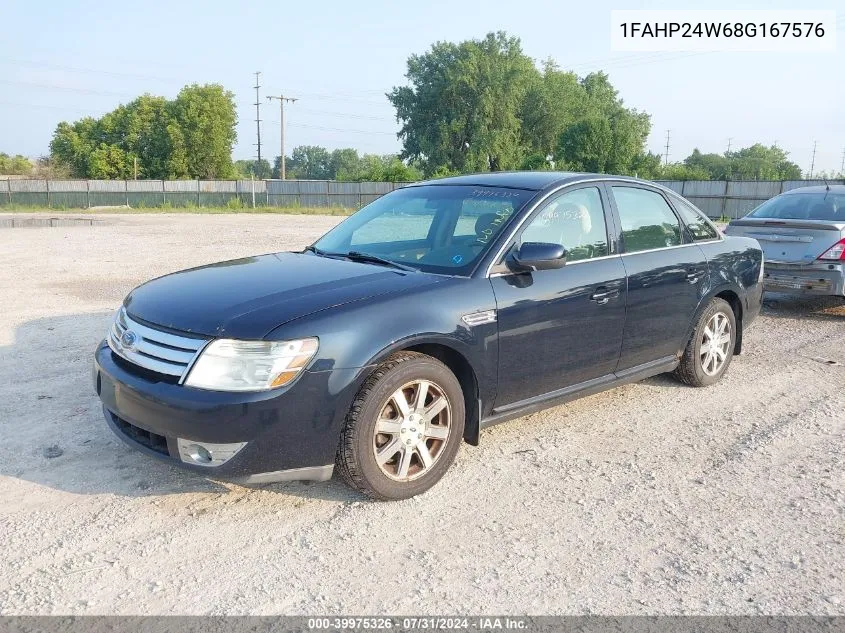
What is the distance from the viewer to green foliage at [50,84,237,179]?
228 feet

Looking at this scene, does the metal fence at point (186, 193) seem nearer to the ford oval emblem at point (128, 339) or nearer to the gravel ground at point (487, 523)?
the gravel ground at point (487, 523)

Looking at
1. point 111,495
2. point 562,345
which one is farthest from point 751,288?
point 111,495

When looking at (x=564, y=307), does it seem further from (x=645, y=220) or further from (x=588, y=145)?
(x=588, y=145)

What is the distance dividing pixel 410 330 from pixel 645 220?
2354 millimetres

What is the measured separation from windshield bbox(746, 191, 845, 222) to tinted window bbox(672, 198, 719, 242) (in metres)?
3.57

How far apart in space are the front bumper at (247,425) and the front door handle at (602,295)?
1.78 meters

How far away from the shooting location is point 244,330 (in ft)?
10.6

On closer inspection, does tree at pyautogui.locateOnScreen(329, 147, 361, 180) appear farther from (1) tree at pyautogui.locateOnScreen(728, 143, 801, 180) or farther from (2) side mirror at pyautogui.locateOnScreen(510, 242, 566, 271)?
(2) side mirror at pyautogui.locateOnScreen(510, 242, 566, 271)

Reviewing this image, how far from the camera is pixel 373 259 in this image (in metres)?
4.33

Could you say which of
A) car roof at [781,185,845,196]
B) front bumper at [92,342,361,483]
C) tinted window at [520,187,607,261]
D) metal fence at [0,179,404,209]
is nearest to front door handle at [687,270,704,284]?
tinted window at [520,187,607,261]

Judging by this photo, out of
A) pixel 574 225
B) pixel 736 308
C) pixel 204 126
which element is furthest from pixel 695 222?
pixel 204 126

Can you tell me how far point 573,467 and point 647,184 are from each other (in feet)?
7.60

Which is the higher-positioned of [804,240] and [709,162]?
[709,162]

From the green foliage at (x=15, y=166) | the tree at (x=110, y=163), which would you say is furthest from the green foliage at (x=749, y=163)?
the green foliage at (x=15, y=166)
